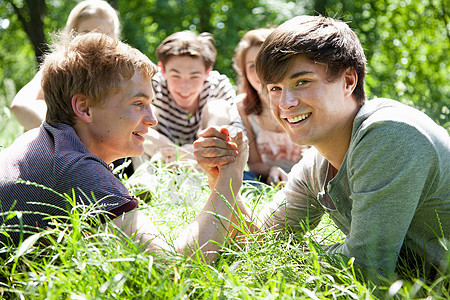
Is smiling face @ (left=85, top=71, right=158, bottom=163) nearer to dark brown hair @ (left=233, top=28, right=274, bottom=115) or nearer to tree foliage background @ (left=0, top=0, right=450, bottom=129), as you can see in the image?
dark brown hair @ (left=233, top=28, right=274, bottom=115)

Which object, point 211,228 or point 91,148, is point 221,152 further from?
point 91,148

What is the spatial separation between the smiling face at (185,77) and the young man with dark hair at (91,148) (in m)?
2.60

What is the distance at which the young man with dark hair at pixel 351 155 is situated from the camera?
1.90 metres

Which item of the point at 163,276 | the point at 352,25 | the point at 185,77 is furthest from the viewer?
the point at 352,25

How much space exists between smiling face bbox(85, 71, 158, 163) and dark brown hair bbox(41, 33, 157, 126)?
0.04 meters

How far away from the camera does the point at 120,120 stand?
2.35 m

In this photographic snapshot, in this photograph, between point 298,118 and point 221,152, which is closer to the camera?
point 298,118

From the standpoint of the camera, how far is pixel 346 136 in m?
2.25

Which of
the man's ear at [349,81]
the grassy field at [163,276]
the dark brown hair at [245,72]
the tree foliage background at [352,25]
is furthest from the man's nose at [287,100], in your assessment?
the tree foliage background at [352,25]

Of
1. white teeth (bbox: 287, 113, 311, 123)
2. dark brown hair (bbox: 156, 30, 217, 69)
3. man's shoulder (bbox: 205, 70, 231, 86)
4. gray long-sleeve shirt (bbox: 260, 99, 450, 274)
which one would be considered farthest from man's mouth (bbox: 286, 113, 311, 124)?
man's shoulder (bbox: 205, 70, 231, 86)

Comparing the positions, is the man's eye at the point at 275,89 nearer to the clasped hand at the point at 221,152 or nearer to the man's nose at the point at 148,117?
the clasped hand at the point at 221,152

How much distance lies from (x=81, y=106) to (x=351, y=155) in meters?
1.23

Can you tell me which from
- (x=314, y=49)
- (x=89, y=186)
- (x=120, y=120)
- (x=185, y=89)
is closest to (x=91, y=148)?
(x=120, y=120)

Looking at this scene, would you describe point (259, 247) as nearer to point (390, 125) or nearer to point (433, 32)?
point (390, 125)
